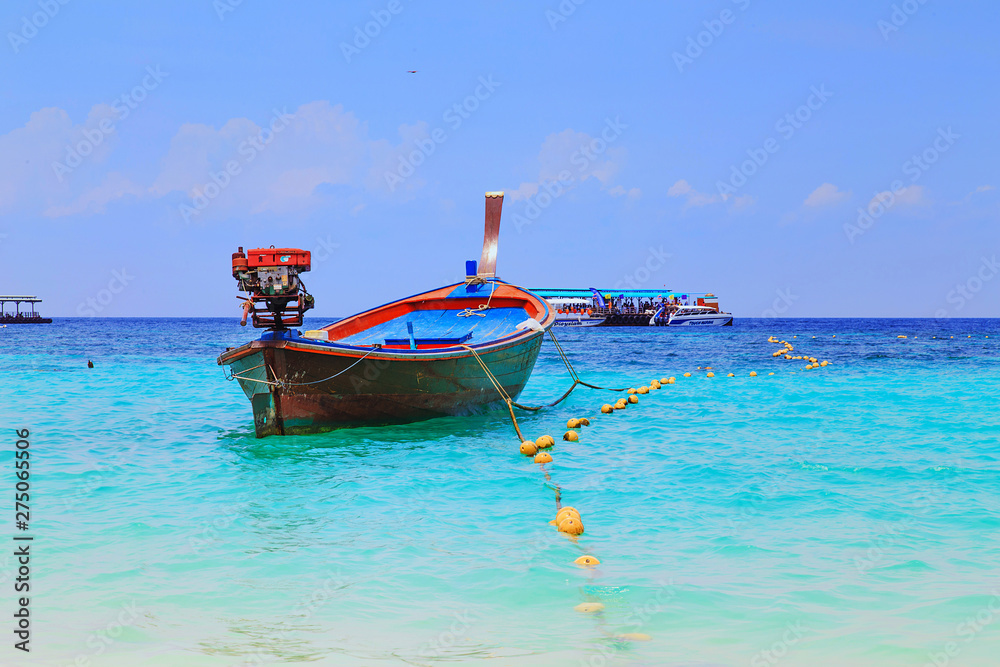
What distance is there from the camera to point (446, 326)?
16.2 m

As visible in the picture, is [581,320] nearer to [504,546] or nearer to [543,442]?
[543,442]

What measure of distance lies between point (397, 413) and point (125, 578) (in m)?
6.39

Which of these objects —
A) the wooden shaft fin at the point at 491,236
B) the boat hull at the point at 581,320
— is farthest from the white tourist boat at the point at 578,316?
the wooden shaft fin at the point at 491,236

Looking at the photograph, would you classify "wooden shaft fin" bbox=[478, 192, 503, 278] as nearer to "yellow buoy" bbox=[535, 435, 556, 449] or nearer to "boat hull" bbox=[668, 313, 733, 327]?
"yellow buoy" bbox=[535, 435, 556, 449]

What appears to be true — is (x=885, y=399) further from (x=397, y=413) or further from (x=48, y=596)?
(x=48, y=596)

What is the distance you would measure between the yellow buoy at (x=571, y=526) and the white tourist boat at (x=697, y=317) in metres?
78.0

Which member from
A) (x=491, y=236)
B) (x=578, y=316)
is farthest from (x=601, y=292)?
(x=491, y=236)

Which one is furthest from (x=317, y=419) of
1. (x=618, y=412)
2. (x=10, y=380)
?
(x=10, y=380)

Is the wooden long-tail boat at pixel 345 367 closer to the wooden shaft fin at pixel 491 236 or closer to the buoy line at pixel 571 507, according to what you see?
the buoy line at pixel 571 507

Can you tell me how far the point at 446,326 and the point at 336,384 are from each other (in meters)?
5.57

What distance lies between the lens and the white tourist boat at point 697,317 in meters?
83.0

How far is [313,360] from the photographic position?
10.4 metres

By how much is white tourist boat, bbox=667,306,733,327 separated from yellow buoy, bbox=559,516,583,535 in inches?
3072

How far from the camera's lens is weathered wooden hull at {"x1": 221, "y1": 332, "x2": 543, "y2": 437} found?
34.1 feet
